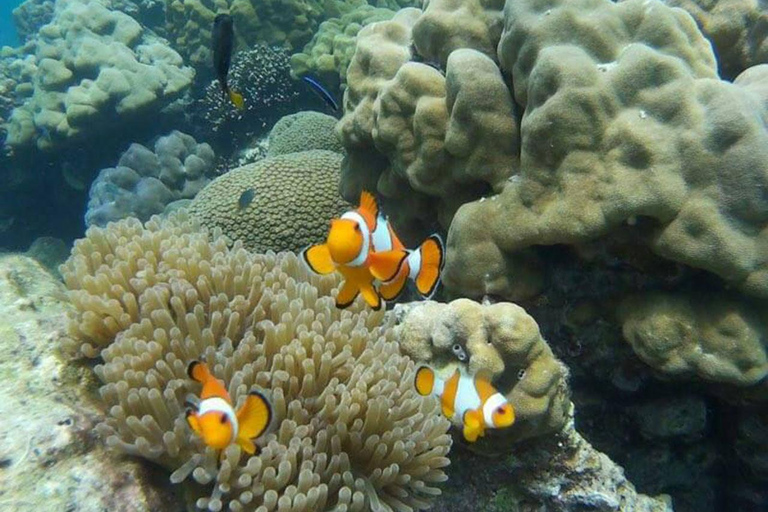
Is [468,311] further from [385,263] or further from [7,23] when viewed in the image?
[7,23]

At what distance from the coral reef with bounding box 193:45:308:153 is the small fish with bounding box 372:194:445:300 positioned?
Result: 752cm

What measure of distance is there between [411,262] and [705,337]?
7.06 ft

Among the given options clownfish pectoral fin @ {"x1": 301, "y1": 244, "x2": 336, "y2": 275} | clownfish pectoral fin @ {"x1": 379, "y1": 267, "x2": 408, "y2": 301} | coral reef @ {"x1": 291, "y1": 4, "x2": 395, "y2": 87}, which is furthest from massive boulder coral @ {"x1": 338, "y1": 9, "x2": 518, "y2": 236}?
coral reef @ {"x1": 291, "y1": 4, "x2": 395, "y2": 87}

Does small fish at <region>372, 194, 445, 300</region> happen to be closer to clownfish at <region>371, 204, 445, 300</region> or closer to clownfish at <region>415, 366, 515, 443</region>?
clownfish at <region>371, 204, 445, 300</region>

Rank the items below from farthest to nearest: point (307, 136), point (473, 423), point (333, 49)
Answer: point (333, 49) < point (307, 136) < point (473, 423)

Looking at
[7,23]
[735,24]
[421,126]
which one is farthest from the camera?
[7,23]

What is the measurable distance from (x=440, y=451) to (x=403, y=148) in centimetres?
220

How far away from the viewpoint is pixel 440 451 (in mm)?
2486

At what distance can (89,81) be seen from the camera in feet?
27.6

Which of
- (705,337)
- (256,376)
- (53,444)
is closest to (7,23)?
(53,444)

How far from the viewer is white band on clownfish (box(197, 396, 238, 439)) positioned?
1.82m

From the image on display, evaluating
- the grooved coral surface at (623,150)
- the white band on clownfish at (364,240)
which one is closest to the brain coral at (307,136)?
the grooved coral surface at (623,150)

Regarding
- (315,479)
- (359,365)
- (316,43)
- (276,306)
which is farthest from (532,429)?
(316,43)

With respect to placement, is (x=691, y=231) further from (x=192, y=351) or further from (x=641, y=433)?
(x=192, y=351)
